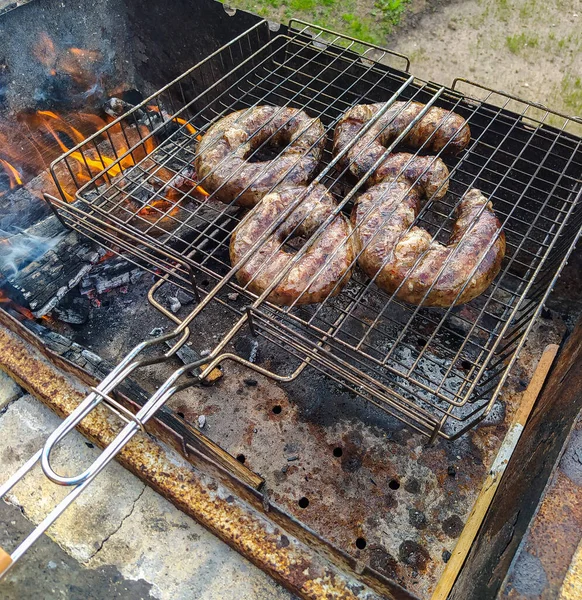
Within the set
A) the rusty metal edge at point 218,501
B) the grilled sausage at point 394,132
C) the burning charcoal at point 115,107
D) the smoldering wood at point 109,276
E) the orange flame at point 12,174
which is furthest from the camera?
the burning charcoal at point 115,107

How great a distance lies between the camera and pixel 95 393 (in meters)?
1.83

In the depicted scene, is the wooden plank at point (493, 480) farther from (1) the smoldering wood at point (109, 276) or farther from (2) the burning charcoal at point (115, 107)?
(2) the burning charcoal at point (115, 107)

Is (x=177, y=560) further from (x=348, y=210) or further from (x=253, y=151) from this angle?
(x=253, y=151)

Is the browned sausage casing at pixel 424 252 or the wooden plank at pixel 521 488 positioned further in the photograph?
the browned sausage casing at pixel 424 252

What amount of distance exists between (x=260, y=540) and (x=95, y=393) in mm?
1161

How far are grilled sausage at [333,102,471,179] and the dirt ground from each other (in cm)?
301

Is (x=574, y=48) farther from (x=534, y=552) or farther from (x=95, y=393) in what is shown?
(x=95, y=393)

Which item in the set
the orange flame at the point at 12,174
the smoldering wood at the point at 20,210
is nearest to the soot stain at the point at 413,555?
the smoldering wood at the point at 20,210

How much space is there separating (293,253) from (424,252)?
29.5 inches

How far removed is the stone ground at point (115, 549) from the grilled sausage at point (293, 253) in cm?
140

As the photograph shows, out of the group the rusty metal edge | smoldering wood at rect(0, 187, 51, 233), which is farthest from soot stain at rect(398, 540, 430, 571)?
smoldering wood at rect(0, 187, 51, 233)

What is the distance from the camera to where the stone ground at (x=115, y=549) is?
2545mm

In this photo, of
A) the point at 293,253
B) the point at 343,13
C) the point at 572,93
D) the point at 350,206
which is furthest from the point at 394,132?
the point at 343,13

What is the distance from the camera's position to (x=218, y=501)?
2.48m
